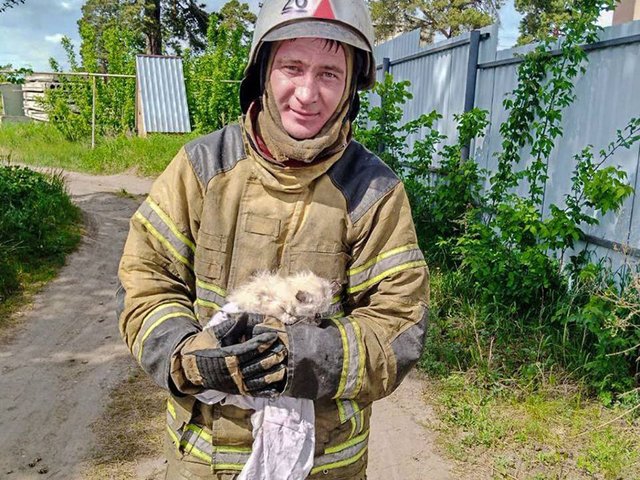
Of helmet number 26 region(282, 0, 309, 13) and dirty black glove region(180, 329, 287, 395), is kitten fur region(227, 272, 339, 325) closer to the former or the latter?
dirty black glove region(180, 329, 287, 395)

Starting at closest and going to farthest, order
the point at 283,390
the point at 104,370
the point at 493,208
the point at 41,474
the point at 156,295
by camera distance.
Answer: the point at 283,390
the point at 156,295
the point at 41,474
the point at 104,370
the point at 493,208

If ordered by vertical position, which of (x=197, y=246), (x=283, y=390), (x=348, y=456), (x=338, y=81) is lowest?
(x=348, y=456)

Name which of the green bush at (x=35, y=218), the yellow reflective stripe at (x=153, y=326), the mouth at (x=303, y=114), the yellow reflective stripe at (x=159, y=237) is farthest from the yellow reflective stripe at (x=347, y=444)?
the green bush at (x=35, y=218)

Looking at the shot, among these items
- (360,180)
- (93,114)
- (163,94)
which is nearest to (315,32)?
(360,180)

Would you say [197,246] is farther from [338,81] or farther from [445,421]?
[445,421]

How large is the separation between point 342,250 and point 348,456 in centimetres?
60

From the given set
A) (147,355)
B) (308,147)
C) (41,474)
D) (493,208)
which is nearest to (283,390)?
(147,355)

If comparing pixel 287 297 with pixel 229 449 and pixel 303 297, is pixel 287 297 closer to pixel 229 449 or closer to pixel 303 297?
pixel 303 297

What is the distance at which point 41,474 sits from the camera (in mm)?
3678

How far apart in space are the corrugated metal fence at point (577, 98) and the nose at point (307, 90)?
3100 millimetres

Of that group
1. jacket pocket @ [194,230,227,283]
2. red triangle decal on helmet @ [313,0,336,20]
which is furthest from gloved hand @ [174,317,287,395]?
red triangle decal on helmet @ [313,0,336,20]

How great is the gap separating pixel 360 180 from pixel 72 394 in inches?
148

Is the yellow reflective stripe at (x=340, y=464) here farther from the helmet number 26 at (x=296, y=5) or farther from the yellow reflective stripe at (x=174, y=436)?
the helmet number 26 at (x=296, y=5)

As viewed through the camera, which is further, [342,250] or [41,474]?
[41,474]
